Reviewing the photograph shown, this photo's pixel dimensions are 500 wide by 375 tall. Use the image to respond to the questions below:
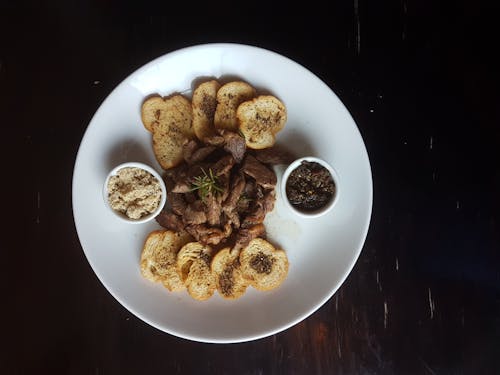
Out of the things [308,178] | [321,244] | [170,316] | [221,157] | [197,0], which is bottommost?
[170,316]

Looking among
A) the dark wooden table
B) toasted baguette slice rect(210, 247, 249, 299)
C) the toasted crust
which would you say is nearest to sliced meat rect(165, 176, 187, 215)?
the toasted crust

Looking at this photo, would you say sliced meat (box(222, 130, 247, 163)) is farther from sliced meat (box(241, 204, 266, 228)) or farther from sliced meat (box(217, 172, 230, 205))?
sliced meat (box(241, 204, 266, 228))

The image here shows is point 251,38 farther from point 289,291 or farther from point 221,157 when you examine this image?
point 289,291

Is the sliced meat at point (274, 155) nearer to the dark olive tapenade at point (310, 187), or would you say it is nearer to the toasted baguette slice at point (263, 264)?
the dark olive tapenade at point (310, 187)

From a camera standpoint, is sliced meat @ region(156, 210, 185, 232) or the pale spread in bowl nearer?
the pale spread in bowl

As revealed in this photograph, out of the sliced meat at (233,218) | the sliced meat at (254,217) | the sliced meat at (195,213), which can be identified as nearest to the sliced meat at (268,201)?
the sliced meat at (254,217)

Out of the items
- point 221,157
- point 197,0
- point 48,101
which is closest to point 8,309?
point 48,101
